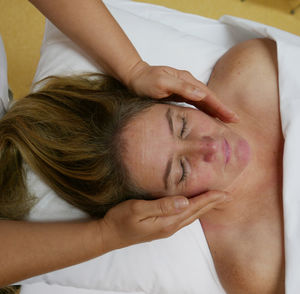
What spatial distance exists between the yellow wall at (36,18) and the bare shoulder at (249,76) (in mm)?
877

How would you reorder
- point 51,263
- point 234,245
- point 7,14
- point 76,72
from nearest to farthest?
point 51,263 → point 234,245 → point 76,72 → point 7,14

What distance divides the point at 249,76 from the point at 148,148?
21.4 inches

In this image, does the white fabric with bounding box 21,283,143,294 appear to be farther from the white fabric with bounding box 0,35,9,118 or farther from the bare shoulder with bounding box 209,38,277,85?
the bare shoulder with bounding box 209,38,277,85

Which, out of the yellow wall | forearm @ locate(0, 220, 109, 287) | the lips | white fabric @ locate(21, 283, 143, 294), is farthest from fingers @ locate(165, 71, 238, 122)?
the yellow wall

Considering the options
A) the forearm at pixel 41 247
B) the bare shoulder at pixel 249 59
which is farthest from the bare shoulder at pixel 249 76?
the forearm at pixel 41 247

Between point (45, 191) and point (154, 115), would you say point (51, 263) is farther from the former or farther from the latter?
point (154, 115)

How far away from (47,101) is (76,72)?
7.0 inches

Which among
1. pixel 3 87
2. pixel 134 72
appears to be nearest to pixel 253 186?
pixel 134 72

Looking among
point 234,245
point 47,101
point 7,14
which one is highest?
point 7,14

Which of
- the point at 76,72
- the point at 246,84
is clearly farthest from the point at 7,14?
the point at 246,84

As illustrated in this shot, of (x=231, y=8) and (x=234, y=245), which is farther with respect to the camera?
(x=231, y=8)

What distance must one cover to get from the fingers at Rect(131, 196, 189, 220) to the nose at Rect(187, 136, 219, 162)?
6.5 inches

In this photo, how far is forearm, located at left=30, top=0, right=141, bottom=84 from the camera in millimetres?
1074

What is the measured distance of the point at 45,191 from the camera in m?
1.18
